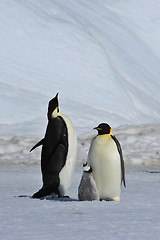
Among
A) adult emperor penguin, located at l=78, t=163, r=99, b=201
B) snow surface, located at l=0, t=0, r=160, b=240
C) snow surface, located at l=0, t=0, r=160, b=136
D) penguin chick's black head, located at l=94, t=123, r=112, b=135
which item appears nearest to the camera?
snow surface, located at l=0, t=0, r=160, b=240

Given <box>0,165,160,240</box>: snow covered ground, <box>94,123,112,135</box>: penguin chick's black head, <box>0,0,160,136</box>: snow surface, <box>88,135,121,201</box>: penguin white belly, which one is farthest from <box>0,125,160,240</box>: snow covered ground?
<box>0,0,160,136</box>: snow surface

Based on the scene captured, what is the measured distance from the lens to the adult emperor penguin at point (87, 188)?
4.14 meters

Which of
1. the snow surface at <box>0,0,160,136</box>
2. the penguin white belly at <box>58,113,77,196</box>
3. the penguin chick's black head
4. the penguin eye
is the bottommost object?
the snow surface at <box>0,0,160,136</box>

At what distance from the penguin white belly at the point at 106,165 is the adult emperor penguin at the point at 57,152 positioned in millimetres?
314

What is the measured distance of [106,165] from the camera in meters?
4.22

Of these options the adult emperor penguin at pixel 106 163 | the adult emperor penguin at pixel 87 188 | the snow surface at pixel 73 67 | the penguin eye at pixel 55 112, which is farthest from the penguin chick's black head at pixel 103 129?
the snow surface at pixel 73 67

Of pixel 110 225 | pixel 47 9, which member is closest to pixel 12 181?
pixel 110 225

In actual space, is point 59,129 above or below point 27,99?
above

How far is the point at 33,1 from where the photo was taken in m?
18.6

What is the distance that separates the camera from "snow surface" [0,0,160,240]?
3383mm

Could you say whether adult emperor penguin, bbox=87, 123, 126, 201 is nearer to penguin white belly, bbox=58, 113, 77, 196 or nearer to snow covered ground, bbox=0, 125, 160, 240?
snow covered ground, bbox=0, 125, 160, 240

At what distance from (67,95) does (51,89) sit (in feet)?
1.43

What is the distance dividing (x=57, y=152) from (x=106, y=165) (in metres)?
0.44

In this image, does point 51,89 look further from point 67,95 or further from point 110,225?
point 110,225
